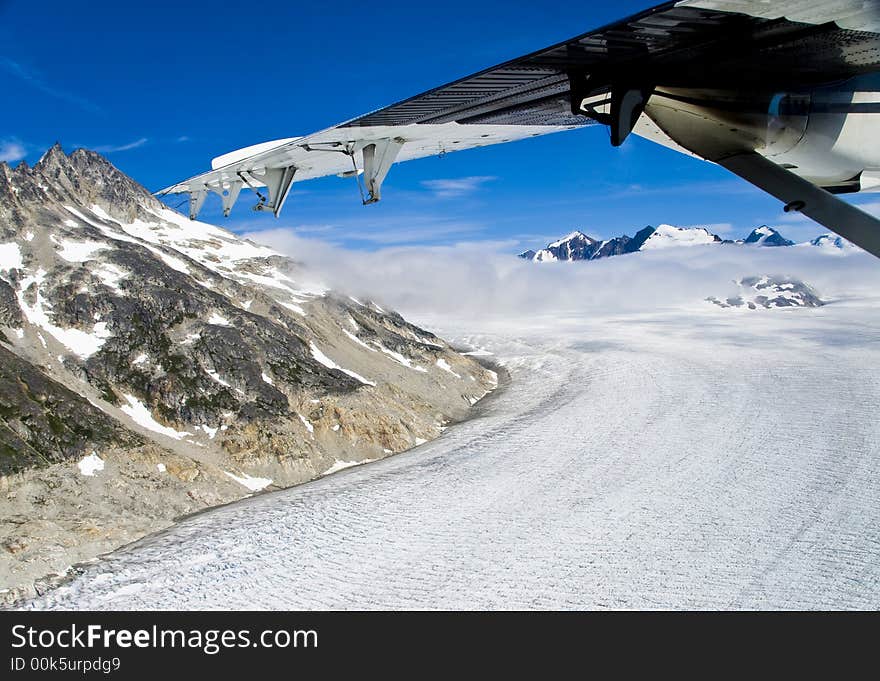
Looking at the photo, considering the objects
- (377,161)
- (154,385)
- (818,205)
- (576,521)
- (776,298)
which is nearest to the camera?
(818,205)

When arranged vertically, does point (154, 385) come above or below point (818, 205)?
below

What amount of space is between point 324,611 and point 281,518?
8161mm

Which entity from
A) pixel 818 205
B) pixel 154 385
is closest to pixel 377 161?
pixel 818 205

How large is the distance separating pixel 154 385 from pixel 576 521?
27894mm

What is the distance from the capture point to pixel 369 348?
6009 cm

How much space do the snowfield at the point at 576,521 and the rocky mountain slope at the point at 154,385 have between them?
2702 mm

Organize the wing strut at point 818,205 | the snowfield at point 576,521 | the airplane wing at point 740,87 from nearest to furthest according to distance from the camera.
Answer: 1. the airplane wing at point 740,87
2. the wing strut at point 818,205
3. the snowfield at point 576,521

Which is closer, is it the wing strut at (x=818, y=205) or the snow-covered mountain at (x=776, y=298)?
the wing strut at (x=818, y=205)

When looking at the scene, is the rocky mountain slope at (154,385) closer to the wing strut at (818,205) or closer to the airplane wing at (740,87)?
the airplane wing at (740,87)

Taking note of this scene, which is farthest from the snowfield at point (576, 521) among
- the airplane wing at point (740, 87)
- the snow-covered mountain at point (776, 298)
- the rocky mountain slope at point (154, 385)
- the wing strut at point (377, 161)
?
the snow-covered mountain at point (776, 298)

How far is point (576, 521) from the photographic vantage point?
100ft

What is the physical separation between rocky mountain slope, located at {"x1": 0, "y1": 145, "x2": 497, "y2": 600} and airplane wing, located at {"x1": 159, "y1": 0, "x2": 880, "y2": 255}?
28389 millimetres

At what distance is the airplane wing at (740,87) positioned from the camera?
3.74m

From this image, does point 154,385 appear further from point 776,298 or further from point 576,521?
point 776,298
